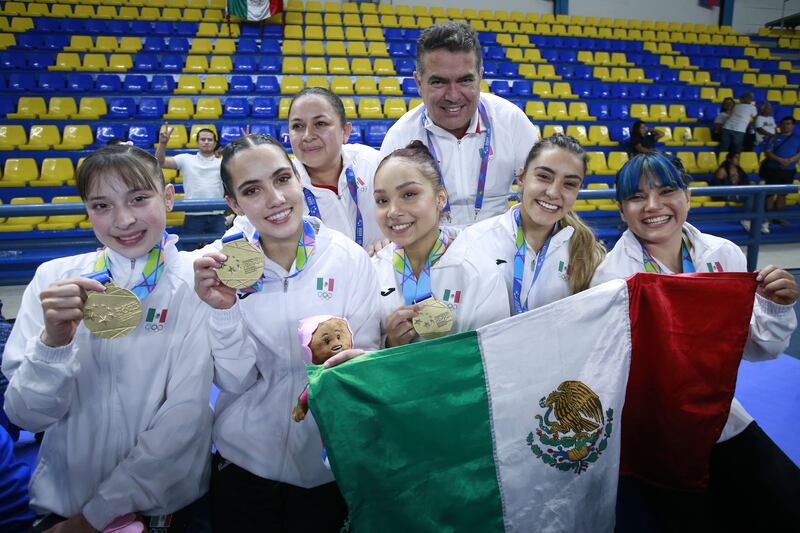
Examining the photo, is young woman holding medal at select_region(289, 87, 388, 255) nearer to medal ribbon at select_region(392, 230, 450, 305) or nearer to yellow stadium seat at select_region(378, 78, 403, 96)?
medal ribbon at select_region(392, 230, 450, 305)

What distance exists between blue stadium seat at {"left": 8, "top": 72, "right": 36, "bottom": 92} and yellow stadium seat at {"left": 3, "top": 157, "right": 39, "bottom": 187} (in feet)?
7.34

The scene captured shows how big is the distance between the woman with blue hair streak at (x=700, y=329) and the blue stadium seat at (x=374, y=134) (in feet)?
21.1

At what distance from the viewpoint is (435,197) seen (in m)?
1.95

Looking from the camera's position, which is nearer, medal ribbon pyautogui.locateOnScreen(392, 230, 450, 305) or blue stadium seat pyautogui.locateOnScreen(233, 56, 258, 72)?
medal ribbon pyautogui.locateOnScreen(392, 230, 450, 305)

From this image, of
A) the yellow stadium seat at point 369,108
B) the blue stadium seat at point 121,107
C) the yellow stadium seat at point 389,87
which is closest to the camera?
the blue stadium seat at point 121,107

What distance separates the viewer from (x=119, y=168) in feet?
5.06

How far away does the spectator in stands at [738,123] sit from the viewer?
30.2 feet

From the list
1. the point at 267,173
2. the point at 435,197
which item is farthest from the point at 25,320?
the point at 435,197

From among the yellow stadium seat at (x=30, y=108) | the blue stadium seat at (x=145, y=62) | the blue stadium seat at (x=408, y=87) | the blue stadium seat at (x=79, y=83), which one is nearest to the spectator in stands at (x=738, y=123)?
the blue stadium seat at (x=408, y=87)

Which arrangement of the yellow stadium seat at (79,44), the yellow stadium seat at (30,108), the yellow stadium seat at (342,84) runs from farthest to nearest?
the yellow stadium seat at (342,84), the yellow stadium seat at (79,44), the yellow stadium seat at (30,108)

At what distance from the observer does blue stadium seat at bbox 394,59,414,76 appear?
10445mm

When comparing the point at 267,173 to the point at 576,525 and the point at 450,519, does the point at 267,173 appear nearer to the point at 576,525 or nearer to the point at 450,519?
the point at 450,519

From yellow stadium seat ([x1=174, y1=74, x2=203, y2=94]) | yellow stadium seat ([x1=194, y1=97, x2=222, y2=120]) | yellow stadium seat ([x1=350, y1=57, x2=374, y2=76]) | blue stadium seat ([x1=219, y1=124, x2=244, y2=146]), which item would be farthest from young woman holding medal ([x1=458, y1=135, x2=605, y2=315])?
yellow stadium seat ([x1=350, y1=57, x2=374, y2=76])

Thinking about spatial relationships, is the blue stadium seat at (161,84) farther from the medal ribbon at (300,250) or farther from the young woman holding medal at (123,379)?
the medal ribbon at (300,250)
